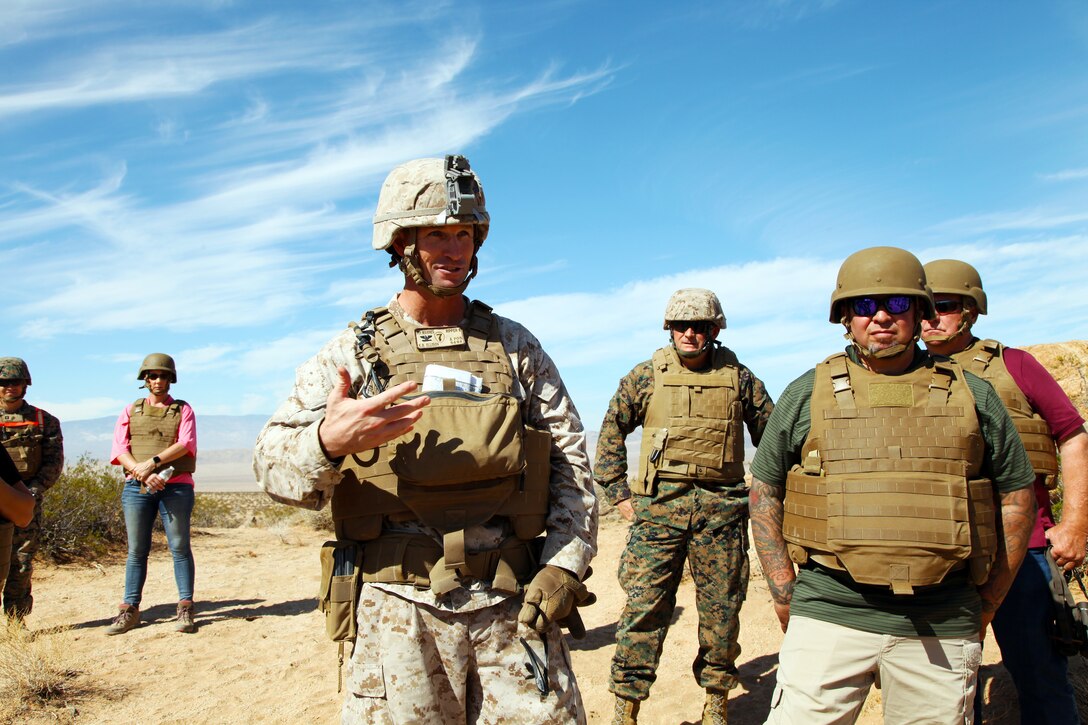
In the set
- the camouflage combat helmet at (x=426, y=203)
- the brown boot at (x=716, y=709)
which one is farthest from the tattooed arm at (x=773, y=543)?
the brown boot at (x=716, y=709)

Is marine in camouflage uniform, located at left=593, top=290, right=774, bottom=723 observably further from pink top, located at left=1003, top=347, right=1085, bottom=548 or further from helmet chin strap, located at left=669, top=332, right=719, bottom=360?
pink top, located at left=1003, top=347, right=1085, bottom=548

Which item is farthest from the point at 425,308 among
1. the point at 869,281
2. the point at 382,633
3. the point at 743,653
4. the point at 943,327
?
the point at 743,653

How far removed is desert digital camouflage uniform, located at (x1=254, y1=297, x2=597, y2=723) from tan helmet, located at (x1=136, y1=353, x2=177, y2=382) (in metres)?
5.42

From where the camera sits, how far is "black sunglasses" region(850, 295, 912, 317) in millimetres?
2889

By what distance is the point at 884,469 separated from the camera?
9.04 feet

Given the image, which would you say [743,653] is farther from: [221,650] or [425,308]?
[425,308]

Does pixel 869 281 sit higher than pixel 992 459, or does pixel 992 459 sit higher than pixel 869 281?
pixel 869 281

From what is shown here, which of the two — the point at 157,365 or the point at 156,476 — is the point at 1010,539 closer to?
the point at 156,476

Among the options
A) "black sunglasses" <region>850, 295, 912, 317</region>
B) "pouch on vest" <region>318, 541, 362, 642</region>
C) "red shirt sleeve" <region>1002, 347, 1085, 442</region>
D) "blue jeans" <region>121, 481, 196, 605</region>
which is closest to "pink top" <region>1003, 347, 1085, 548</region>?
"red shirt sleeve" <region>1002, 347, 1085, 442</region>

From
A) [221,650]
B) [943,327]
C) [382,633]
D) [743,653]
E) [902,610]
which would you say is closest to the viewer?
[382,633]

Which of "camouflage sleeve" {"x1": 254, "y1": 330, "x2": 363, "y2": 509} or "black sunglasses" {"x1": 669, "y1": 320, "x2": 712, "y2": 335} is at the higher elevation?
"black sunglasses" {"x1": 669, "y1": 320, "x2": 712, "y2": 335}

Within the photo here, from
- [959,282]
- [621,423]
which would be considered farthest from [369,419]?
[621,423]

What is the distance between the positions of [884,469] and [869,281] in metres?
0.68

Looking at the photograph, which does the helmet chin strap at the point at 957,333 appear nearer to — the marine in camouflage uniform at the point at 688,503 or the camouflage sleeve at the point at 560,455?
the marine in camouflage uniform at the point at 688,503
